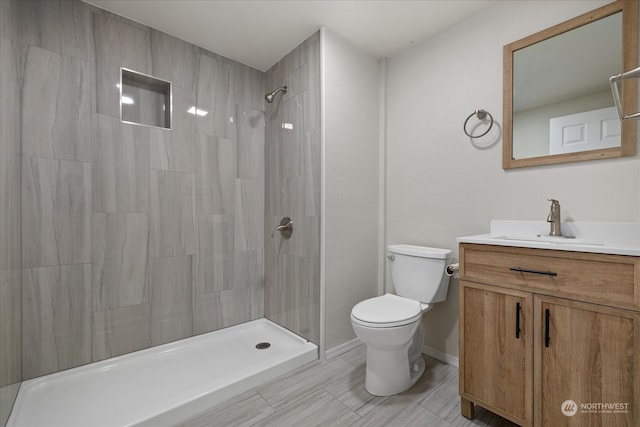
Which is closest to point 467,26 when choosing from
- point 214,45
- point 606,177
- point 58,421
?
point 606,177

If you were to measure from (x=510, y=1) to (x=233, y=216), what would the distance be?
7.83ft

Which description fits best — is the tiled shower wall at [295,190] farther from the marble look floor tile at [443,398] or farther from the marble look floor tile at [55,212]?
the marble look floor tile at [55,212]

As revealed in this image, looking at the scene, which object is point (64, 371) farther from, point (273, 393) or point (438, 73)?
point (438, 73)

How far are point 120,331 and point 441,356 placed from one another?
221cm

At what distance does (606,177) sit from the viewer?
52.9 inches

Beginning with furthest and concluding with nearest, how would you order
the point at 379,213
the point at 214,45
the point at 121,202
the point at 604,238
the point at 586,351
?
the point at 379,213 → the point at 214,45 → the point at 121,202 → the point at 604,238 → the point at 586,351

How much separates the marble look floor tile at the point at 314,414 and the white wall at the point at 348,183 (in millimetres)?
486

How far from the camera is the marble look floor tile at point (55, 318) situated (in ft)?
5.21

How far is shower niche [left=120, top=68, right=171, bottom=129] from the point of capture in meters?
1.95

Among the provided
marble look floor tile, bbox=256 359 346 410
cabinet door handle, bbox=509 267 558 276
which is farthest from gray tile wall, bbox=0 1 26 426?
cabinet door handle, bbox=509 267 558 276

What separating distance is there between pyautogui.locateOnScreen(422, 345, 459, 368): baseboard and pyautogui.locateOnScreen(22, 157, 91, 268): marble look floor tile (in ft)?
7.83

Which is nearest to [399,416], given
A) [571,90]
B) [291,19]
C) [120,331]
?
[120,331]

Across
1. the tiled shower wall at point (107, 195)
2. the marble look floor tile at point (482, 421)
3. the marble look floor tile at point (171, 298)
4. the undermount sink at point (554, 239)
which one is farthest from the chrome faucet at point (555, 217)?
the marble look floor tile at point (171, 298)

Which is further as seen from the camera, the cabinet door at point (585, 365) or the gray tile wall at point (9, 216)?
the gray tile wall at point (9, 216)
